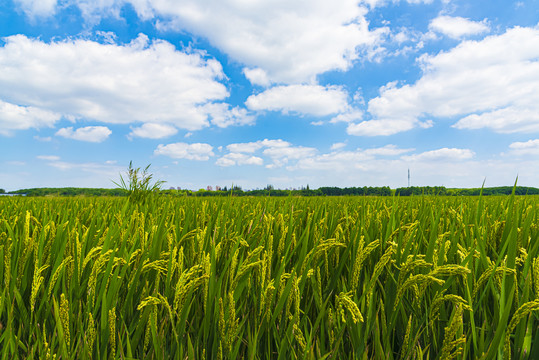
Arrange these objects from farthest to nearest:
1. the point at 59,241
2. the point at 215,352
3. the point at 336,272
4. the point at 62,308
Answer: the point at 59,241
the point at 336,272
the point at 215,352
the point at 62,308

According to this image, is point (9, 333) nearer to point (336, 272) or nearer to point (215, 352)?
point (215, 352)

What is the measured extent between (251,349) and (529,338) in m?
0.81

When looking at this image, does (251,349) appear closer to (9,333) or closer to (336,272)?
(336,272)

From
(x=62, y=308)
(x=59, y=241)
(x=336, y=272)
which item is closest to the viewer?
(x=62, y=308)

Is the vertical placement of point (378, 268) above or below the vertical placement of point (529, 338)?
above

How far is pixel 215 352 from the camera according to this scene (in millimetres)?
866

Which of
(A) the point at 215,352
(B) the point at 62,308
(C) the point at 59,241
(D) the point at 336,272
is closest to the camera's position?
(B) the point at 62,308


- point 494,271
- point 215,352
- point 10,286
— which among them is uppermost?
point 494,271

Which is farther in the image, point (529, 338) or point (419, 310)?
point (419, 310)

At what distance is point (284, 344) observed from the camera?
2.77 ft

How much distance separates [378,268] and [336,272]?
28cm

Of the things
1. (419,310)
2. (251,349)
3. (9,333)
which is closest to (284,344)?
(251,349)

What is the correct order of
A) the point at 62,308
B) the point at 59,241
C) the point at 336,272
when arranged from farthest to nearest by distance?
1. the point at 59,241
2. the point at 336,272
3. the point at 62,308

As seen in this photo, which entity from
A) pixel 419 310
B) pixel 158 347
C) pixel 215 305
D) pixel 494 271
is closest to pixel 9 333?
pixel 158 347
